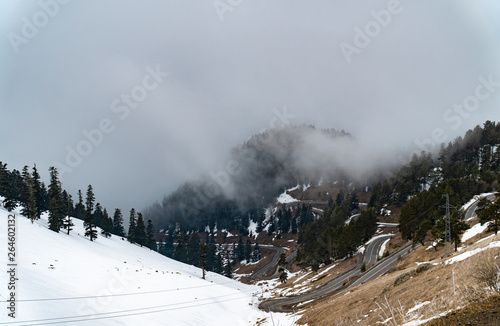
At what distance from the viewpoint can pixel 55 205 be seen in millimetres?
58938

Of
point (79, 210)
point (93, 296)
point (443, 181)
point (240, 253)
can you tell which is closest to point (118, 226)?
point (79, 210)

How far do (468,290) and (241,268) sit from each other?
16099 cm

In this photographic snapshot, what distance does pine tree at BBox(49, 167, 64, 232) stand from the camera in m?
57.7

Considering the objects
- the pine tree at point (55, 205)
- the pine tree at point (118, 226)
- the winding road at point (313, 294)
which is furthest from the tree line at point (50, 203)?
the winding road at point (313, 294)

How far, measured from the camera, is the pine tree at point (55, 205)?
5766cm

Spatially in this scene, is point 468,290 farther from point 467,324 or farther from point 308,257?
point 308,257

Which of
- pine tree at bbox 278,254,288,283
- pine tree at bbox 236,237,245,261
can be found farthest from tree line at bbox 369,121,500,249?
pine tree at bbox 236,237,245,261

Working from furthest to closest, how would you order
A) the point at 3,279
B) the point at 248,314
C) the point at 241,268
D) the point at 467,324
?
the point at 241,268 < the point at 248,314 < the point at 3,279 < the point at 467,324

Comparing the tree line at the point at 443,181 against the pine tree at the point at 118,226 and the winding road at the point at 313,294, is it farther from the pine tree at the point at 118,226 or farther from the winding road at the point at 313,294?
the pine tree at the point at 118,226

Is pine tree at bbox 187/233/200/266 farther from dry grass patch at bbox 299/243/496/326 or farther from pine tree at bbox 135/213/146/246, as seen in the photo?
dry grass patch at bbox 299/243/496/326

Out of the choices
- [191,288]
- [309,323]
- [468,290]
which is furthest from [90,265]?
[468,290]

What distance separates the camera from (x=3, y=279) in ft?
62.0

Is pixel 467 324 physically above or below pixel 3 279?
below

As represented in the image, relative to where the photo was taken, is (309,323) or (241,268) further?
(241,268)
